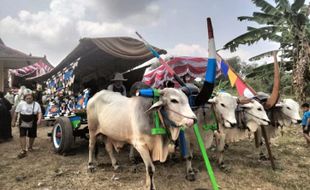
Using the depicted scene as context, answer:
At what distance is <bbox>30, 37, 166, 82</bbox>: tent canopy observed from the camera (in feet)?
16.4

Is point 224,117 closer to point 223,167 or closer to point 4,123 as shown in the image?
point 223,167

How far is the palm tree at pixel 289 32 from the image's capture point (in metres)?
11.0

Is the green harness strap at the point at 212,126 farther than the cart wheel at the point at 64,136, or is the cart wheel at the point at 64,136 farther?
the cart wheel at the point at 64,136

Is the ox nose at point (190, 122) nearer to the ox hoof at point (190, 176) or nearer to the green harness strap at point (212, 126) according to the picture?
the ox hoof at point (190, 176)

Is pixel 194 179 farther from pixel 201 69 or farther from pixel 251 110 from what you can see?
pixel 201 69

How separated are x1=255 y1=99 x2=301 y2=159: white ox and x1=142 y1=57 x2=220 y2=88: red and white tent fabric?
216cm

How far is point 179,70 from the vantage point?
6.90 m

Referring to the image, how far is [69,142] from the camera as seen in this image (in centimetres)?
555

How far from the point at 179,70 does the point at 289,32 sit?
744 cm

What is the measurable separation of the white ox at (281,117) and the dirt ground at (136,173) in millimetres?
528

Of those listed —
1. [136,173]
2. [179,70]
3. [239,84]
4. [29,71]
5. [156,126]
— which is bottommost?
[136,173]

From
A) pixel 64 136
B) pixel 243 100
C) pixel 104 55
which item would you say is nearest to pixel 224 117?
pixel 243 100

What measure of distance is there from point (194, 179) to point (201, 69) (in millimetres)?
3522

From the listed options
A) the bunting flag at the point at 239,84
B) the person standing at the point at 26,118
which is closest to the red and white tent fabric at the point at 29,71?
the person standing at the point at 26,118
